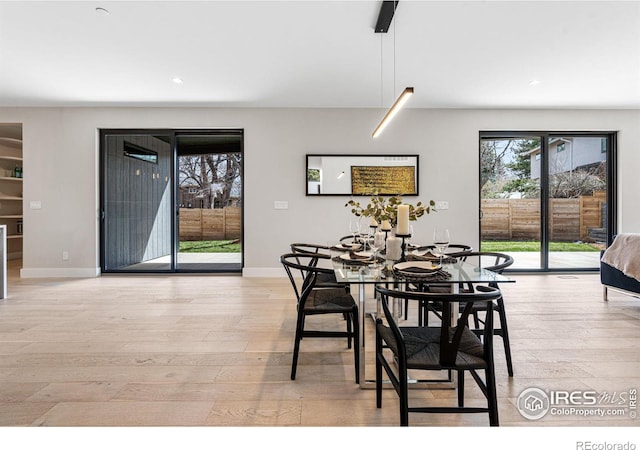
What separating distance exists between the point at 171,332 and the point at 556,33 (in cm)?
437

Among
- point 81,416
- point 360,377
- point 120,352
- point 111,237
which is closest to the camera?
point 81,416

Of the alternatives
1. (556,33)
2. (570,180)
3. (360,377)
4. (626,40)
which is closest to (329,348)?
(360,377)

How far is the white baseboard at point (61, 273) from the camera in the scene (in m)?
5.18

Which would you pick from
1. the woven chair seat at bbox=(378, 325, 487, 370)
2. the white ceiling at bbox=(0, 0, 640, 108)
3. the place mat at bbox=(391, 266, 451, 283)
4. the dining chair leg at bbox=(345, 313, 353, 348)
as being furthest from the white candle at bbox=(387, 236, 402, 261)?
the white ceiling at bbox=(0, 0, 640, 108)

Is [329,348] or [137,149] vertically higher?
[137,149]

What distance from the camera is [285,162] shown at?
5266mm

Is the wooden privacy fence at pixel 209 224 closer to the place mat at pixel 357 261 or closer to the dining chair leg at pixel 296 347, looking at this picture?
the place mat at pixel 357 261

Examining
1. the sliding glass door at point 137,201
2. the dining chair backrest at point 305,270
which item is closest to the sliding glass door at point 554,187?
the dining chair backrest at point 305,270

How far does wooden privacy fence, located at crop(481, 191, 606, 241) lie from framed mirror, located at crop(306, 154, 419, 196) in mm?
1401

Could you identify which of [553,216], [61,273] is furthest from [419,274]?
[61,273]

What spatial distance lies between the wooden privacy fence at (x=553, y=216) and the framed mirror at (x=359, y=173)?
4.60ft
